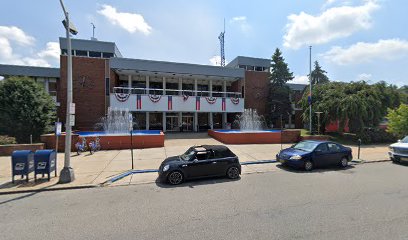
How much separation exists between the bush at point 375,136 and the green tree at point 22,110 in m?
27.8

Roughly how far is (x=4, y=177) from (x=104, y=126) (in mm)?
16641

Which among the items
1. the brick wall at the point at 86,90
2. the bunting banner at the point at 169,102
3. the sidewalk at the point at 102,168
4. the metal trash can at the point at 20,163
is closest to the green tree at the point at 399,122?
the sidewalk at the point at 102,168

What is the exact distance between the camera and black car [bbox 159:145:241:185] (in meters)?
7.86

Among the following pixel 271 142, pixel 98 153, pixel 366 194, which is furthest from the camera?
pixel 271 142

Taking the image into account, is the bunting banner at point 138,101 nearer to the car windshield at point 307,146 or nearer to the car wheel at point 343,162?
the car windshield at point 307,146

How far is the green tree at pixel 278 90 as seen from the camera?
99.1 ft

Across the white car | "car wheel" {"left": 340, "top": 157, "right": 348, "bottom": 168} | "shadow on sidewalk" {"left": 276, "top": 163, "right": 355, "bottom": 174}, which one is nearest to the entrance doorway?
"shadow on sidewalk" {"left": 276, "top": 163, "right": 355, "bottom": 174}

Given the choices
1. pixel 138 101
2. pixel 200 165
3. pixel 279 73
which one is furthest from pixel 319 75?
pixel 200 165

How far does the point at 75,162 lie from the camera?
11.6 m

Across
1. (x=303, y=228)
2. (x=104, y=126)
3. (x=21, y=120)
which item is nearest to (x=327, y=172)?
(x=303, y=228)

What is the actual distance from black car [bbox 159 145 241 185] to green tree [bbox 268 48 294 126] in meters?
23.3

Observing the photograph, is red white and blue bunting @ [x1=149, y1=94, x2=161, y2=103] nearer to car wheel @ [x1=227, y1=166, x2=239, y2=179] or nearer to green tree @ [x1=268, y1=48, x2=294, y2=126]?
green tree @ [x1=268, y1=48, x2=294, y2=126]

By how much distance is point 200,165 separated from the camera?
817 centimetres

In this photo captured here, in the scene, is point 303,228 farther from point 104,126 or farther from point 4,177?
point 104,126
